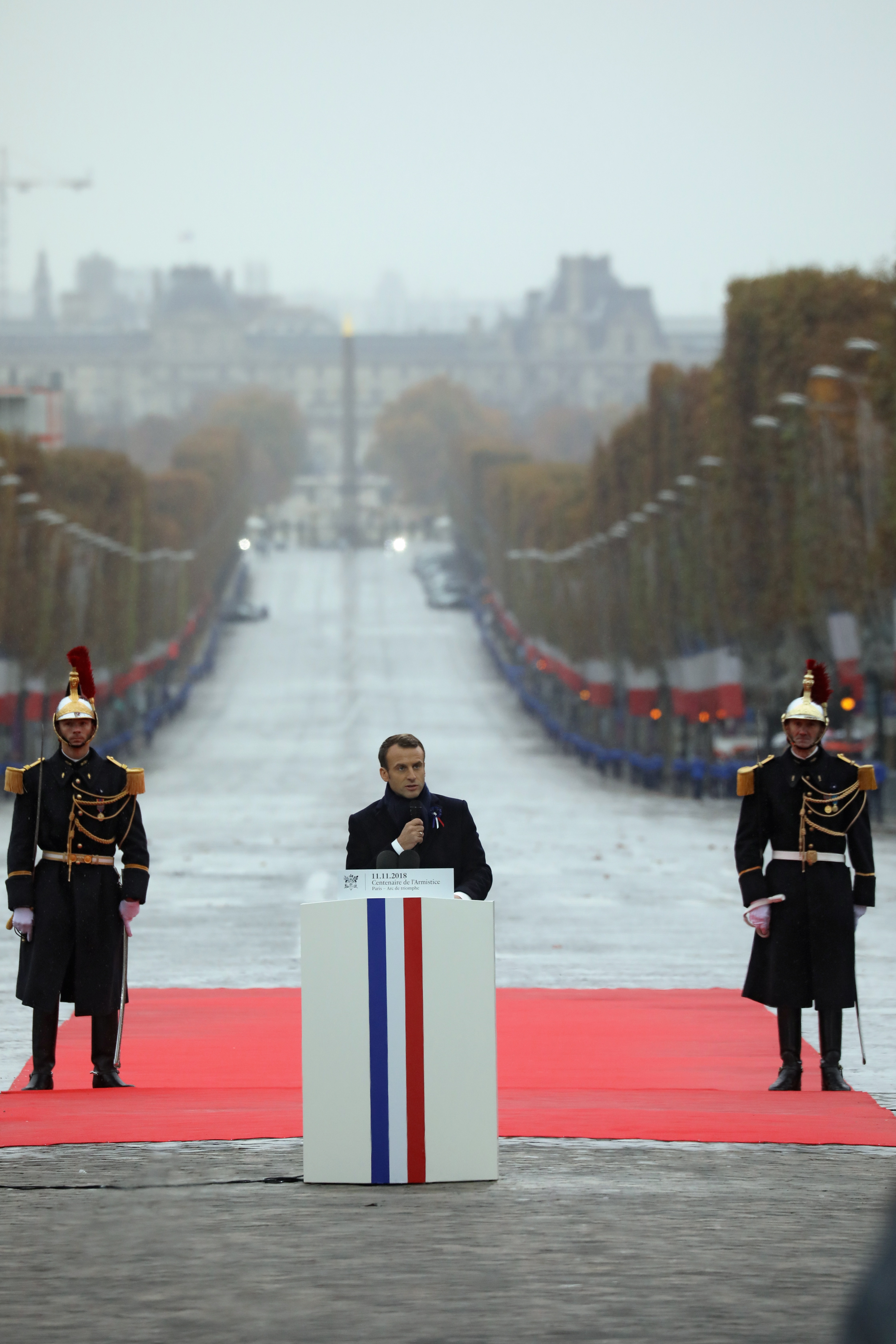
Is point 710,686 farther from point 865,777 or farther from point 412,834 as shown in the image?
point 412,834

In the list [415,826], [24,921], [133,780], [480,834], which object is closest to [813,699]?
[415,826]

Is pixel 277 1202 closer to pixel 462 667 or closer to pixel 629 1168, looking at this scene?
pixel 629 1168

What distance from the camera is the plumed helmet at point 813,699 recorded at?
1014cm

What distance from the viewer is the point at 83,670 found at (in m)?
10.1

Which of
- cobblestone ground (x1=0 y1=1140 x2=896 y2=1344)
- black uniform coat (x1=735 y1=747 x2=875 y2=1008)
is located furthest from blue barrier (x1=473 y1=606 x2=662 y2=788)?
cobblestone ground (x1=0 y1=1140 x2=896 y2=1344)

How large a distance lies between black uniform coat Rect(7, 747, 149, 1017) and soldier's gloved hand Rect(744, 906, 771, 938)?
8.47 ft

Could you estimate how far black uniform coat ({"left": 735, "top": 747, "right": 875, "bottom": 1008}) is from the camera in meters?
10.2

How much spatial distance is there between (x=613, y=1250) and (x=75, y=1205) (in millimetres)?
1638

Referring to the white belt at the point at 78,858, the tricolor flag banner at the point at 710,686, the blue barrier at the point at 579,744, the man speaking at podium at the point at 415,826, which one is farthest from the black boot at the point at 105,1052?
the blue barrier at the point at 579,744

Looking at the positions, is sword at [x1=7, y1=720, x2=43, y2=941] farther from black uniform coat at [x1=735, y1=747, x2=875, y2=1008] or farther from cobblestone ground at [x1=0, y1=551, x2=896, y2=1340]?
black uniform coat at [x1=735, y1=747, x2=875, y2=1008]

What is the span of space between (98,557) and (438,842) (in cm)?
7510

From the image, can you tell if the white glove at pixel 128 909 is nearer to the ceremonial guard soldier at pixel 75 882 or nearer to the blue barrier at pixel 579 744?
the ceremonial guard soldier at pixel 75 882

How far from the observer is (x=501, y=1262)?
640 cm

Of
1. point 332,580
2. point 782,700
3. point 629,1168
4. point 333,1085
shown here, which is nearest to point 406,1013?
point 333,1085
